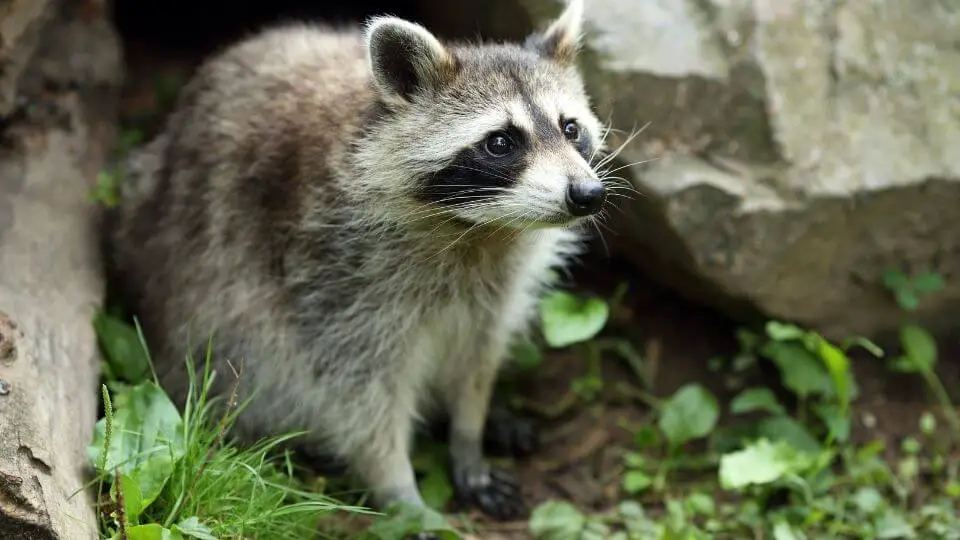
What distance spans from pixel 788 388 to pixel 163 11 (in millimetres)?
4348

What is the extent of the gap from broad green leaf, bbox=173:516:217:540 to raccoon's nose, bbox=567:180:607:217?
1496 mm

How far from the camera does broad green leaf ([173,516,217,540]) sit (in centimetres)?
298

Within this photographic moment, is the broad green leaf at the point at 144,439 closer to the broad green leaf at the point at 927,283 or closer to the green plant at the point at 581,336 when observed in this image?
the green plant at the point at 581,336

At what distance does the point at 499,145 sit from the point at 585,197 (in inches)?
16.3

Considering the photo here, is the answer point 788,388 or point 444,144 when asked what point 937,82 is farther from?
point 444,144

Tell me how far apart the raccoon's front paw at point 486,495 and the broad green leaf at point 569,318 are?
747 millimetres

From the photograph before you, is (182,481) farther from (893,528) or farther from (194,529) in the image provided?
(893,528)

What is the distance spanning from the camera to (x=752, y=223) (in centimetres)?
435

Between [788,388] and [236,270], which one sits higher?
[236,270]

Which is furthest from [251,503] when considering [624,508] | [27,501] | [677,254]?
[677,254]

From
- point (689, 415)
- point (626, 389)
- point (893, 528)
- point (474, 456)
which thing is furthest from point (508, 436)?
point (893, 528)

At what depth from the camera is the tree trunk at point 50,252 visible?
290 cm

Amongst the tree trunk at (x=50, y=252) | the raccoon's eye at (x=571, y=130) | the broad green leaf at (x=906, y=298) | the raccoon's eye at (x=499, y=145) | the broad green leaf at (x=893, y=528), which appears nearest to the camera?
the tree trunk at (x=50, y=252)

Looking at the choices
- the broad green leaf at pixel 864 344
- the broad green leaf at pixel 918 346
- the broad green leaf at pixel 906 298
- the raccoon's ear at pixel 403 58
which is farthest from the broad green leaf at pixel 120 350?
the broad green leaf at pixel 918 346
